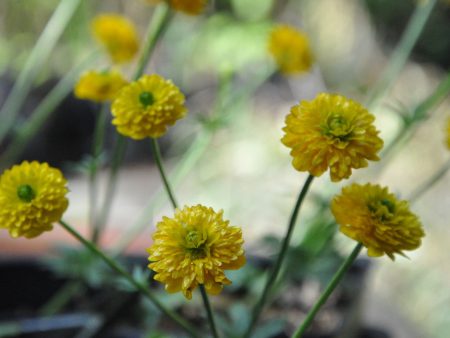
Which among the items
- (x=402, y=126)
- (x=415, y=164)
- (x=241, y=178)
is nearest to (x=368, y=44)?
(x=415, y=164)

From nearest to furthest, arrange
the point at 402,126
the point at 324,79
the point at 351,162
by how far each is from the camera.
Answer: the point at 351,162 < the point at 402,126 < the point at 324,79

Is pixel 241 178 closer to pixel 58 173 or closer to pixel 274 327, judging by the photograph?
pixel 274 327

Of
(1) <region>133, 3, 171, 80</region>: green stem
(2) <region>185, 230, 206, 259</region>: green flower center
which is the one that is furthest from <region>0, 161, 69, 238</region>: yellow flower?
(1) <region>133, 3, 171, 80</region>: green stem

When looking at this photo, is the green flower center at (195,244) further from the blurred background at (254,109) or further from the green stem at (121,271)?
the blurred background at (254,109)

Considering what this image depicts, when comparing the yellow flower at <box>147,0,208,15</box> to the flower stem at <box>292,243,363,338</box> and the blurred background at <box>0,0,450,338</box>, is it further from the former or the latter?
the blurred background at <box>0,0,450,338</box>

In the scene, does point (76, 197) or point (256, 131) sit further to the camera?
point (256, 131)

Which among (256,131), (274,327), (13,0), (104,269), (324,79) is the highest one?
(13,0)
